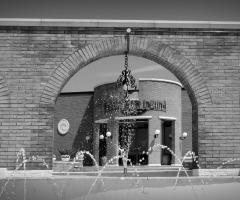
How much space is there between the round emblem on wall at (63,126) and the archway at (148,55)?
2345cm

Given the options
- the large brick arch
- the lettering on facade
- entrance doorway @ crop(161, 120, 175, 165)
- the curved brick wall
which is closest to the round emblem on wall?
the curved brick wall

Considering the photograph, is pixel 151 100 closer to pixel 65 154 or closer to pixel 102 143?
pixel 102 143

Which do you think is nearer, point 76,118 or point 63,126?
point 76,118

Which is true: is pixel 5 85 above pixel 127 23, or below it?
below

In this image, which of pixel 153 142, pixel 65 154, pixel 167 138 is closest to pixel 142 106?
pixel 153 142

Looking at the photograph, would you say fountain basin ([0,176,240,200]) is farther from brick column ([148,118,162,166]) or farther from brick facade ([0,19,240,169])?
brick column ([148,118,162,166])

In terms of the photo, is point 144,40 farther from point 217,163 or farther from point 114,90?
point 114,90

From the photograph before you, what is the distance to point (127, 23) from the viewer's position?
372 inches

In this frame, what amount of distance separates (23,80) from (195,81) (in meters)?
3.76

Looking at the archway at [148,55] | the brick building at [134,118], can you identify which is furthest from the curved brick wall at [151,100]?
the archway at [148,55]

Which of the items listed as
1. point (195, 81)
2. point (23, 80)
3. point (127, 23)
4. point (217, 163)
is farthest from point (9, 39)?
point (217, 163)

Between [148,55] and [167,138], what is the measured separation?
21814 mm

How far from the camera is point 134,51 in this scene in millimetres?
9625

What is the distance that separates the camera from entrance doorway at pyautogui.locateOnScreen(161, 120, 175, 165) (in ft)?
96.9
